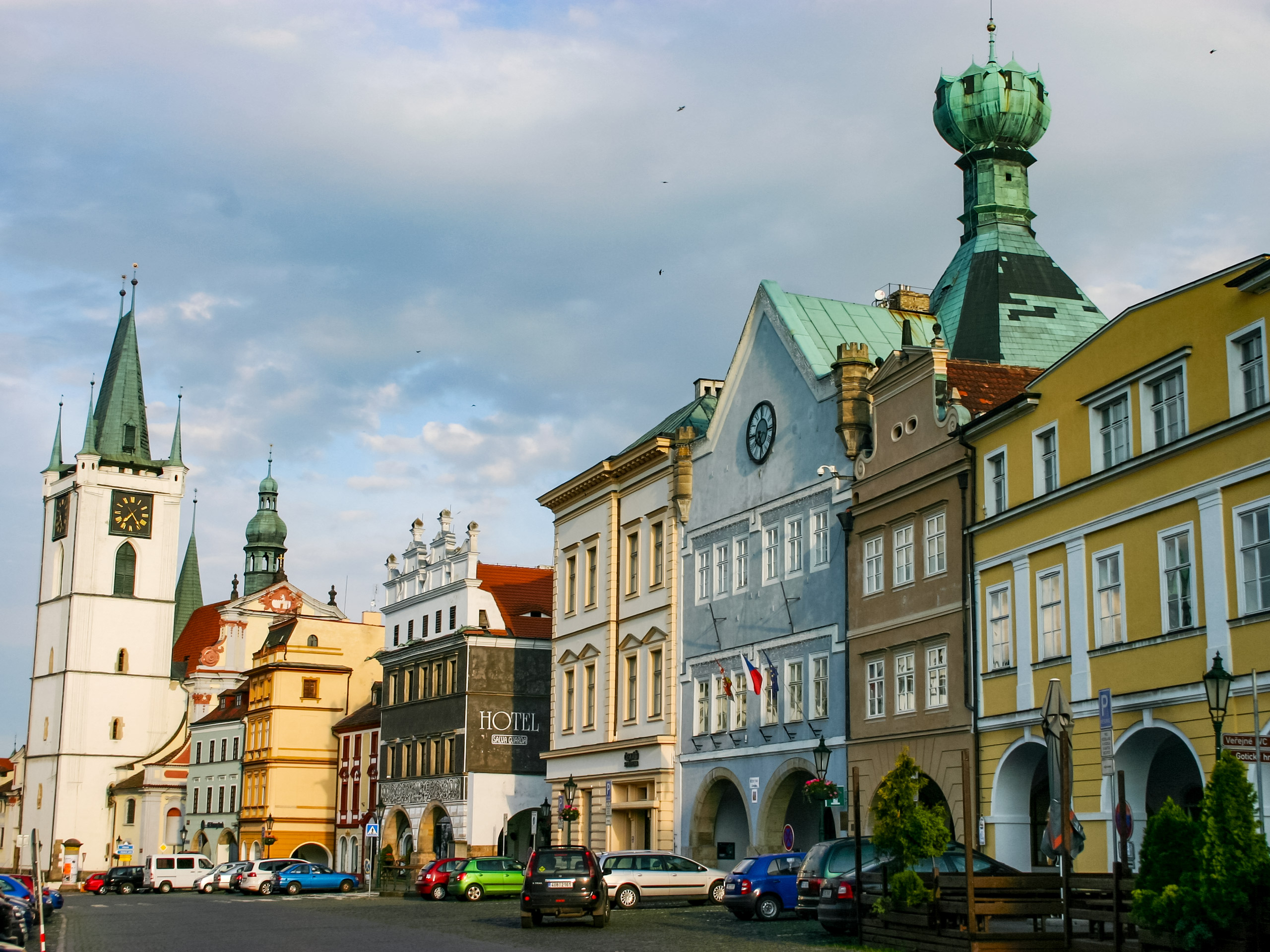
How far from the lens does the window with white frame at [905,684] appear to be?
120ft

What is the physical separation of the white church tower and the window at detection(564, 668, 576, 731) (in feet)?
204

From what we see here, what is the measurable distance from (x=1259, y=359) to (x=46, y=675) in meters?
108

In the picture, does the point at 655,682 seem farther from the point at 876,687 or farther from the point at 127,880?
the point at 127,880

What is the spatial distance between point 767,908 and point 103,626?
9235 centimetres

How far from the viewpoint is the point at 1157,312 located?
28688mm

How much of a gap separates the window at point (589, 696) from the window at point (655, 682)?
15.7 feet

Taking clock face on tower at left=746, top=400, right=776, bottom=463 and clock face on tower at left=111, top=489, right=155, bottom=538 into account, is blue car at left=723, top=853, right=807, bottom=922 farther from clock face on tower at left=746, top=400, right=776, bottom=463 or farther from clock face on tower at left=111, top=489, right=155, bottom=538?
clock face on tower at left=111, top=489, right=155, bottom=538

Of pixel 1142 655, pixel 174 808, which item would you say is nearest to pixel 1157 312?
pixel 1142 655

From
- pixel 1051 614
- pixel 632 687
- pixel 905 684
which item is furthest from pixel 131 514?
pixel 1051 614

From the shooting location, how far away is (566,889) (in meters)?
32.3

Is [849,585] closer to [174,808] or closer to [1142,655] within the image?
[1142,655]

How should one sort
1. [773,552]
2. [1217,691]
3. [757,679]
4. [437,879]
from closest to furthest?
[1217,691]
[757,679]
[773,552]
[437,879]

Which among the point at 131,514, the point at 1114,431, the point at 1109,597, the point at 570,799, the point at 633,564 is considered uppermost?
the point at 131,514

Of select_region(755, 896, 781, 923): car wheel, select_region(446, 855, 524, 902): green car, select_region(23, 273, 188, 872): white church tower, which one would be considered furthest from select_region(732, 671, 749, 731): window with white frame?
select_region(23, 273, 188, 872): white church tower
